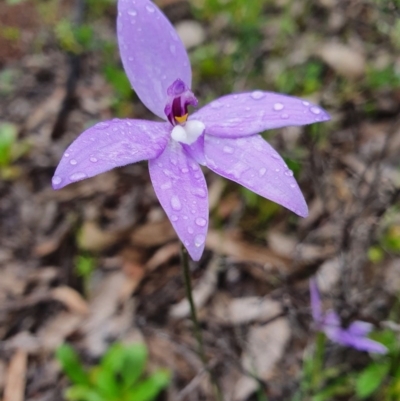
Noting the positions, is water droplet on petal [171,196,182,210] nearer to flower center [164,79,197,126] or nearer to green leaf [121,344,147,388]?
flower center [164,79,197,126]

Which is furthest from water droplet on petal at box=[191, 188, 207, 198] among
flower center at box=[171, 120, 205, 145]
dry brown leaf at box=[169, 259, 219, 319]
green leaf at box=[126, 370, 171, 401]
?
dry brown leaf at box=[169, 259, 219, 319]

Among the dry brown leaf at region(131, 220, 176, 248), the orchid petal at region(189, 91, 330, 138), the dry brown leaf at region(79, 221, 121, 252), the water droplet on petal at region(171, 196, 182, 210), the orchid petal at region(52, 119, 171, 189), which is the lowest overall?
the dry brown leaf at region(79, 221, 121, 252)

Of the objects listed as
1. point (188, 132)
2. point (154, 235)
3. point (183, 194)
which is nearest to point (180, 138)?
point (188, 132)

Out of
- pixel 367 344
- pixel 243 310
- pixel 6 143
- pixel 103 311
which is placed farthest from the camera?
pixel 6 143

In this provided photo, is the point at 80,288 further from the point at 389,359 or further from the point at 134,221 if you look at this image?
the point at 389,359

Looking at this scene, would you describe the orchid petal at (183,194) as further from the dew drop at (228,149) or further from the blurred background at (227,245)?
the blurred background at (227,245)

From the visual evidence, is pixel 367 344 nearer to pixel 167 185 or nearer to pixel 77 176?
pixel 167 185

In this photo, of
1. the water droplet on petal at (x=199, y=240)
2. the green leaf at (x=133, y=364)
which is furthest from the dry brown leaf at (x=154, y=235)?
the water droplet on petal at (x=199, y=240)
